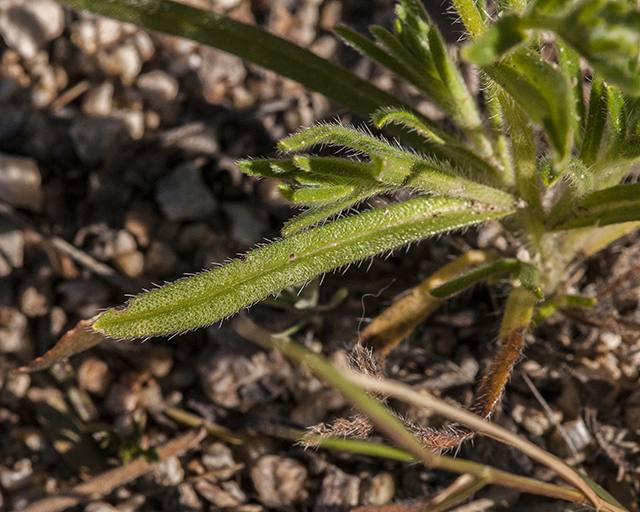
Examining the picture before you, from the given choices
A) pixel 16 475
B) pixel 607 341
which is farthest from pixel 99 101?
pixel 607 341

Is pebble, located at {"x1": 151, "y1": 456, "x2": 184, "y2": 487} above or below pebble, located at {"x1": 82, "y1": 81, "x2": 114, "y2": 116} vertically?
below

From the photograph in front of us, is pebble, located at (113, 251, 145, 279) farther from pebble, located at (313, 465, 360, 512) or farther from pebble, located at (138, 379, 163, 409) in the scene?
pebble, located at (313, 465, 360, 512)

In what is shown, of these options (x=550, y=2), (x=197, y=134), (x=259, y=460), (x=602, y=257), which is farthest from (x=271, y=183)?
(x=550, y=2)

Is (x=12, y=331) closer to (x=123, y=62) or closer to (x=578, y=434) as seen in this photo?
(x=123, y=62)

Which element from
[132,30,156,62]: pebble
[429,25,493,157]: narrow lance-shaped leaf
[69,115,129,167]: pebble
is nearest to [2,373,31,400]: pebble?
[69,115,129,167]: pebble

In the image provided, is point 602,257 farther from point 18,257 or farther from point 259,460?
point 18,257

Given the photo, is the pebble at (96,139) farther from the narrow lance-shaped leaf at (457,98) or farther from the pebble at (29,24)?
the narrow lance-shaped leaf at (457,98)
